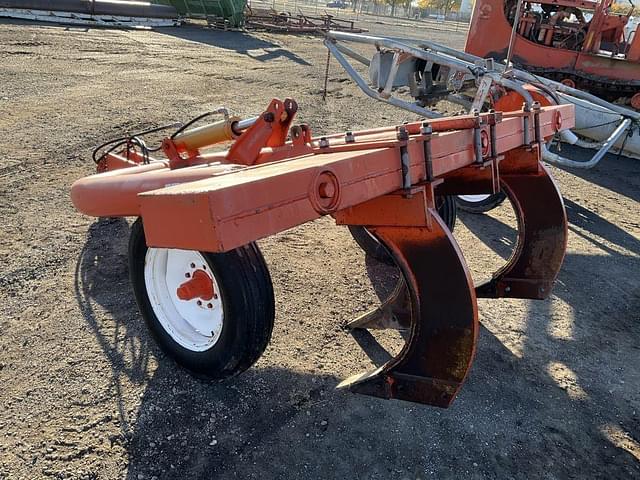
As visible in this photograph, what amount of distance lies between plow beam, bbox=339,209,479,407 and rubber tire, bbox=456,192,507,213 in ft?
9.05

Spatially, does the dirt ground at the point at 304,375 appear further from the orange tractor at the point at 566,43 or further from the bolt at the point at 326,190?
the orange tractor at the point at 566,43

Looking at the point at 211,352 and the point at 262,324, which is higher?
the point at 262,324

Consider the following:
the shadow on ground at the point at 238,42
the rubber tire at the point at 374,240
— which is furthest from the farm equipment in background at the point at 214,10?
the rubber tire at the point at 374,240

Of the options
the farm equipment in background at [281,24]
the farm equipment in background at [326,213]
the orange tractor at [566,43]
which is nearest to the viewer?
the farm equipment in background at [326,213]

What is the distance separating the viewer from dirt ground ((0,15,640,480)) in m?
2.20

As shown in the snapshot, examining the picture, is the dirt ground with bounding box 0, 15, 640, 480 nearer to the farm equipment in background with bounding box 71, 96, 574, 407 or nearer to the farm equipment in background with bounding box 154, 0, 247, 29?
the farm equipment in background with bounding box 71, 96, 574, 407

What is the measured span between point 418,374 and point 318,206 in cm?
105

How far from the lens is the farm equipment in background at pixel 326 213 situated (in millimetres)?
1554

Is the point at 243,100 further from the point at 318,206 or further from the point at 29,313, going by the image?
the point at 318,206

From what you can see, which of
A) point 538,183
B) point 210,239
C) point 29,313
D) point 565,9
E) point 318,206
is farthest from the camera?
point 565,9

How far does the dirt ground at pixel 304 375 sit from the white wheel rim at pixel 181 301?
0.69 feet

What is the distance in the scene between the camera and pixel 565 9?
8766mm

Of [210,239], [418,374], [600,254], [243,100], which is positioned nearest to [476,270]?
[600,254]

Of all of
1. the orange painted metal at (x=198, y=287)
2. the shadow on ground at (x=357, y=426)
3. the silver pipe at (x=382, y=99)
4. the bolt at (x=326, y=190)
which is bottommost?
the shadow on ground at (x=357, y=426)
